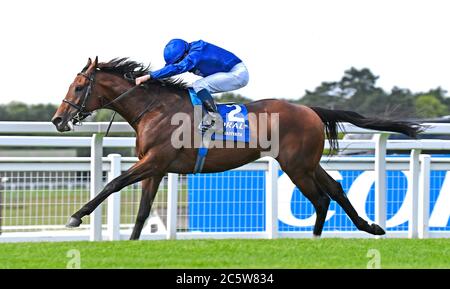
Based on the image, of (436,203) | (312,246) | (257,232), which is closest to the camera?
(312,246)

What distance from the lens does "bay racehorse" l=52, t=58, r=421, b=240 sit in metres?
7.64

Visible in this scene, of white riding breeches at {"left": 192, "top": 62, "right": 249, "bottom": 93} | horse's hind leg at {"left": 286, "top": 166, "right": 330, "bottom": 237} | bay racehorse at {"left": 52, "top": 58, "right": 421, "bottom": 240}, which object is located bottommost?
horse's hind leg at {"left": 286, "top": 166, "right": 330, "bottom": 237}

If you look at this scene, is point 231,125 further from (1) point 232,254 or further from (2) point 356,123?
(1) point 232,254

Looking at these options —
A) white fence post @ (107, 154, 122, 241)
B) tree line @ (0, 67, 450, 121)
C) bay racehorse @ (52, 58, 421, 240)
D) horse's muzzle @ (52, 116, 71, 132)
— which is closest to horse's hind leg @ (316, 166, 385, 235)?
bay racehorse @ (52, 58, 421, 240)

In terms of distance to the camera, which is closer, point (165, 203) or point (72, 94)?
point (72, 94)

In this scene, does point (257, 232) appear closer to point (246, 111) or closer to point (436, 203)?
point (246, 111)

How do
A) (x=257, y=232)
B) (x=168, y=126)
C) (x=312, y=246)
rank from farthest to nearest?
(x=257, y=232), (x=168, y=126), (x=312, y=246)

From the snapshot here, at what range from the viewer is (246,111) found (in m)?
7.80

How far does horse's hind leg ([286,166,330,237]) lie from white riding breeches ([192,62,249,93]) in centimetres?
81

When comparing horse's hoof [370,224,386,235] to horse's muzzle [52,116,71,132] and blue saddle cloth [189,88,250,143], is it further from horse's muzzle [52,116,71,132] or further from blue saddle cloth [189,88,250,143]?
horse's muzzle [52,116,71,132]

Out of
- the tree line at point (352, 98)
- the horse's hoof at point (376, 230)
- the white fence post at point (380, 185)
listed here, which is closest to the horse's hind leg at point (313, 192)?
the horse's hoof at point (376, 230)

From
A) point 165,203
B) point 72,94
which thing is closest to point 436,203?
point 165,203

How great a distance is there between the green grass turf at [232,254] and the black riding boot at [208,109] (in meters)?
1.01
